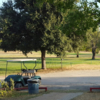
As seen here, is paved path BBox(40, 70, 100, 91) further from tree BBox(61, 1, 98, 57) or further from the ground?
tree BBox(61, 1, 98, 57)

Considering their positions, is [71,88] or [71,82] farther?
[71,82]

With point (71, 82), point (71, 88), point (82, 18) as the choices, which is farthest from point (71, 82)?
point (82, 18)

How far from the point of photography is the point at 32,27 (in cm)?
2258

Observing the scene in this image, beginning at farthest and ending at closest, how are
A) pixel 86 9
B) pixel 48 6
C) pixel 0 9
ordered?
1. pixel 0 9
2. pixel 48 6
3. pixel 86 9

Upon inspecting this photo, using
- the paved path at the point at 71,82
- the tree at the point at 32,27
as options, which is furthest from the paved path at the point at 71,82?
the tree at the point at 32,27

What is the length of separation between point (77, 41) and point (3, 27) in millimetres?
9116

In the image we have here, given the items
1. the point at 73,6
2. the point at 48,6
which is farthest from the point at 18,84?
the point at 48,6

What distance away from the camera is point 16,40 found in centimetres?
2445

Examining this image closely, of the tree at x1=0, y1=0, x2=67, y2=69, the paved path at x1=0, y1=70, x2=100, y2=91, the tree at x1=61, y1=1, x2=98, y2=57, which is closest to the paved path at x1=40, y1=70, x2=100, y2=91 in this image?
the paved path at x1=0, y1=70, x2=100, y2=91

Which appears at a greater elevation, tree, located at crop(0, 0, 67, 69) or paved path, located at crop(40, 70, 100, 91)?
tree, located at crop(0, 0, 67, 69)

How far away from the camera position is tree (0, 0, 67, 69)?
22906 mm

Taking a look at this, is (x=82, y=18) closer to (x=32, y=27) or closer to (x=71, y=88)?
(x=71, y=88)

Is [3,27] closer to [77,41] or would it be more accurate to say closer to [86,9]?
[77,41]

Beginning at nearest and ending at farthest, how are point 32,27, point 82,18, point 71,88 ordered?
point 82,18, point 71,88, point 32,27
